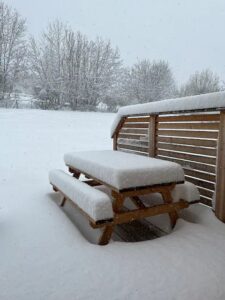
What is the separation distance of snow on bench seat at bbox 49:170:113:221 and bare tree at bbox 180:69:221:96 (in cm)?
2053

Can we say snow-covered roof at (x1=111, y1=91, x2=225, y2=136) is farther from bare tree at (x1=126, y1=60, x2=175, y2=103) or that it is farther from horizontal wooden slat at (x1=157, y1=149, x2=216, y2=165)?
bare tree at (x1=126, y1=60, x2=175, y2=103)

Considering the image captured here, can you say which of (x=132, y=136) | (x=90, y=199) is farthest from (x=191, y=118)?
(x=90, y=199)

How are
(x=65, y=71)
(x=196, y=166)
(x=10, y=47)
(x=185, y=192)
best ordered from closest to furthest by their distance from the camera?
1. (x=185, y=192)
2. (x=196, y=166)
3. (x=10, y=47)
4. (x=65, y=71)

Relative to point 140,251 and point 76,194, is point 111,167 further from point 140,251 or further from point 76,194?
point 140,251

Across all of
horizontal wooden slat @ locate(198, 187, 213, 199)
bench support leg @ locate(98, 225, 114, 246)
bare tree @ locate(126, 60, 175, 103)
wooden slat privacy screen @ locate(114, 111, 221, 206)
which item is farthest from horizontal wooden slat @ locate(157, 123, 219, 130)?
bare tree @ locate(126, 60, 175, 103)

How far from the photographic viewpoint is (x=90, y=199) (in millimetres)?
2488

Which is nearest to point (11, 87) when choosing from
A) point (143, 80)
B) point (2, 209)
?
point (143, 80)

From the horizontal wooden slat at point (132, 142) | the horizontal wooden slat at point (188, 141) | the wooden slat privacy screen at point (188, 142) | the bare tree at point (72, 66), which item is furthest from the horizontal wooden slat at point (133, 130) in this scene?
the bare tree at point (72, 66)

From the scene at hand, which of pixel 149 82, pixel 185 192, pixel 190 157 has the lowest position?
pixel 185 192

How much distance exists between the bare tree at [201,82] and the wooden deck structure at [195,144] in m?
19.0

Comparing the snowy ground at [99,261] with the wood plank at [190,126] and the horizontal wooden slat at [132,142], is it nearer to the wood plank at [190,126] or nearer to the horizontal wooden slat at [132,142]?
the wood plank at [190,126]

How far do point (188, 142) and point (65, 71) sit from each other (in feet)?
57.4

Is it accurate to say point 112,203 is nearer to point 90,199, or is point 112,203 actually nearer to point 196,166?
point 90,199

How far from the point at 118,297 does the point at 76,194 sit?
4.12ft
